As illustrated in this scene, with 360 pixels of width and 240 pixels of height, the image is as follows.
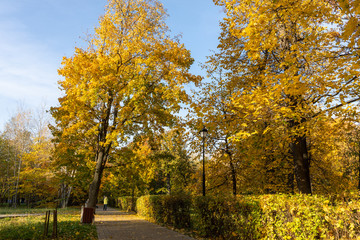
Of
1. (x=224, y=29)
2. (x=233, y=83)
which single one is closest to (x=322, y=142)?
(x=233, y=83)

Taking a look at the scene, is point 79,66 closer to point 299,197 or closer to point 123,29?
point 123,29

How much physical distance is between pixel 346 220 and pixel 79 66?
12.2 m

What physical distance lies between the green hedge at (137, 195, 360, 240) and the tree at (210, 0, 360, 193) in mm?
1779

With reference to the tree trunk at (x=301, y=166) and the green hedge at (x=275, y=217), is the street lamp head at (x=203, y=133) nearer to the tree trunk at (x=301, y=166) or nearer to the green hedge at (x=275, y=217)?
the green hedge at (x=275, y=217)

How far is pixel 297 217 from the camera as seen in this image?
5.09 meters

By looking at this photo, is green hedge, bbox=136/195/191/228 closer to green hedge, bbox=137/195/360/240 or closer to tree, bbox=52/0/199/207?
green hedge, bbox=137/195/360/240

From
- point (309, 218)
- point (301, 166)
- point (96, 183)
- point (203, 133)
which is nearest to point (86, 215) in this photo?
point (96, 183)

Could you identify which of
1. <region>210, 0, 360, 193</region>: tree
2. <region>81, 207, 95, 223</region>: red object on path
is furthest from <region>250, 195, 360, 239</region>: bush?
<region>81, 207, 95, 223</region>: red object on path

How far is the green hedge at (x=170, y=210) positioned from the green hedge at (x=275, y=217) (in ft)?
0.50

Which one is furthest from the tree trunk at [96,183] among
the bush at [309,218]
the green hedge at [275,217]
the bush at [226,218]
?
the bush at [309,218]

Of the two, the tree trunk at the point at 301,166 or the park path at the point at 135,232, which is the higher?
the tree trunk at the point at 301,166

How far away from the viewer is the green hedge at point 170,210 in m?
11.0

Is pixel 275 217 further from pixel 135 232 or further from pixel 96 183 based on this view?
pixel 96 183

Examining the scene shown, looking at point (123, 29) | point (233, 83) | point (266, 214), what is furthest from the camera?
point (123, 29)
